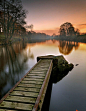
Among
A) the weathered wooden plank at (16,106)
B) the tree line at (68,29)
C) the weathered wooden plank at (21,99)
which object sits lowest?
the weathered wooden plank at (16,106)

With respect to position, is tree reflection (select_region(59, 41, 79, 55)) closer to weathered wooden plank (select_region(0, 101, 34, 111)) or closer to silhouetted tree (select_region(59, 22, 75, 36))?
weathered wooden plank (select_region(0, 101, 34, 111))

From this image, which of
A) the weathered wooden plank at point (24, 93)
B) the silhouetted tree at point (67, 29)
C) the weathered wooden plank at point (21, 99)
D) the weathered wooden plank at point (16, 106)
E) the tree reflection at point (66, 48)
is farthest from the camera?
the silhouetted tree at point (67, 29)

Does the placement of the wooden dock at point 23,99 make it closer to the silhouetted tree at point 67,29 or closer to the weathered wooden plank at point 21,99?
the weathered wooden plank at point 21,99

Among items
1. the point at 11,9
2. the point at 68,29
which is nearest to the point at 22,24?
the point at 11,9

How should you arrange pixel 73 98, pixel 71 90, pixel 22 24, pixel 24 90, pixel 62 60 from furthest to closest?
pixel 22 24 < pixel 62 60 < pixel 71 90 < pixel 73 98 < pixel 24 90

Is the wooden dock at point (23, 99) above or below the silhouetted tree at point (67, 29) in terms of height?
below

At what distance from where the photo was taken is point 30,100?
3264 millimetres

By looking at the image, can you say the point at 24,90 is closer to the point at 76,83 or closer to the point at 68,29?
the point at 76,83

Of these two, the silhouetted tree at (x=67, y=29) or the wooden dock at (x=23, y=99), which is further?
the silhouetted tree at (x=67, y=29)

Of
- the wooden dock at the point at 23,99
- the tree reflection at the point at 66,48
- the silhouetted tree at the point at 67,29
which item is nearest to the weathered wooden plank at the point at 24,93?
the wooden dock at the point at 23,99

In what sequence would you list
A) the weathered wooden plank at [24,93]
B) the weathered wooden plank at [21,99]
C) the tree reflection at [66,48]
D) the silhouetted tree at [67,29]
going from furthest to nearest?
1. the silhouetted tree at [67,29]
2. the tree reflection at [66,48]
3. the weathered wooden plank at [24,93]
4. the weathered wooden plank at [21,99]

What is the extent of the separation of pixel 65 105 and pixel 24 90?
2.44 meters

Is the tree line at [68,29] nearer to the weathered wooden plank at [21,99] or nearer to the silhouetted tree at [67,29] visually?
the silhouetted tree at [67,29]


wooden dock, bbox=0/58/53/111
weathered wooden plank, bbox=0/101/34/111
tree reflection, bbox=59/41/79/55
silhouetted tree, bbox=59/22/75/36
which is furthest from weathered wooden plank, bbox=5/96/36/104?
silhouetted tree, bbox=59/22/75/36
